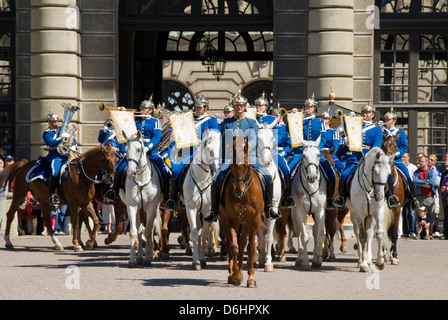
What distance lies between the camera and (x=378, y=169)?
15883 mm

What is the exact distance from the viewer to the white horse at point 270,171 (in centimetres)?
1482

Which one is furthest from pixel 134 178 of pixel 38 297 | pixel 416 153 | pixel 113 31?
pixel 416 153

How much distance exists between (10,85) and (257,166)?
1286 cm

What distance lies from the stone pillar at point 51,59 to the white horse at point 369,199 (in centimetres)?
1024

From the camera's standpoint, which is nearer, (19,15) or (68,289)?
(68,289)

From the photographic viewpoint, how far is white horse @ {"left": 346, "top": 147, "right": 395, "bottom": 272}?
15922 mm

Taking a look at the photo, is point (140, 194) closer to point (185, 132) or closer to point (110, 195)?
point (110, 195)

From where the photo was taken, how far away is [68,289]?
13.3 m

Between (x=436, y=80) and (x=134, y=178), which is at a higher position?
(x=436, y=80)

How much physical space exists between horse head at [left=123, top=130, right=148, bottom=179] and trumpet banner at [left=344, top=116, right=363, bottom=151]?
11.5ft

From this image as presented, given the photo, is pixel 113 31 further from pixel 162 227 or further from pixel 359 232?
pixel 359 232

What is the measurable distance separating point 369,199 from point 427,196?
869 cm

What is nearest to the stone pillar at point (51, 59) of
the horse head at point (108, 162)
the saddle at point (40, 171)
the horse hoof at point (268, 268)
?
the saddle at point (40, 171)

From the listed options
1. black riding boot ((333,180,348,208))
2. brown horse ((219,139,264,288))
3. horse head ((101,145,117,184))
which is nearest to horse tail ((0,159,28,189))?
horse head ((101,145,117,184))
